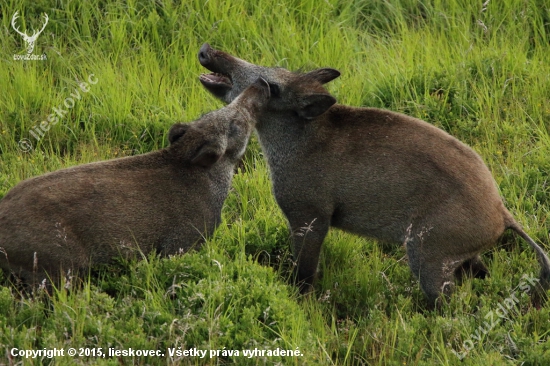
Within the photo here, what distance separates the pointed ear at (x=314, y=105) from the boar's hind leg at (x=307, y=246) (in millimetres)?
877

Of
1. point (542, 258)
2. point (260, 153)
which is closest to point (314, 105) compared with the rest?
point (260, 153)

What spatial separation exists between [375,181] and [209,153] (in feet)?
4.26

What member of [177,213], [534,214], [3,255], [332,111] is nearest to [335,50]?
[332,111]

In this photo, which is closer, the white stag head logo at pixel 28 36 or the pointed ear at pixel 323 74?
the pointed ear at pixel 323 74

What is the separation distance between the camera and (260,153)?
333 inches

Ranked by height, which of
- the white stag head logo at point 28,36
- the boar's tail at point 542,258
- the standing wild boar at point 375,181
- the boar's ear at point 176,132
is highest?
the white stag head logo at point 28,36

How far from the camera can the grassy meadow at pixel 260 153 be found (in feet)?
18.5

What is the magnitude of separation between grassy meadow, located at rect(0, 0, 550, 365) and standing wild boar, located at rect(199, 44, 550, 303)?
365 mm

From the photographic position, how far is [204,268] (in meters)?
6.18

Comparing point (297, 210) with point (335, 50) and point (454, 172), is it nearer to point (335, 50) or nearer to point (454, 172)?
point (454, 172)

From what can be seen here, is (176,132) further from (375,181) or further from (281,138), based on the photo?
(375,181)

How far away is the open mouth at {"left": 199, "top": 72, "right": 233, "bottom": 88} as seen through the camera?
23.9 feet

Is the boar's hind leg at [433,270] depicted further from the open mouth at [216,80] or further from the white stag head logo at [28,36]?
the white stag head logo at [28,36]

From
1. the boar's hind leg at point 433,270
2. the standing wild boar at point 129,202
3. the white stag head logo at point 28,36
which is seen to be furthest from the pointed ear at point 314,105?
the white stag head logo at point 28,36
